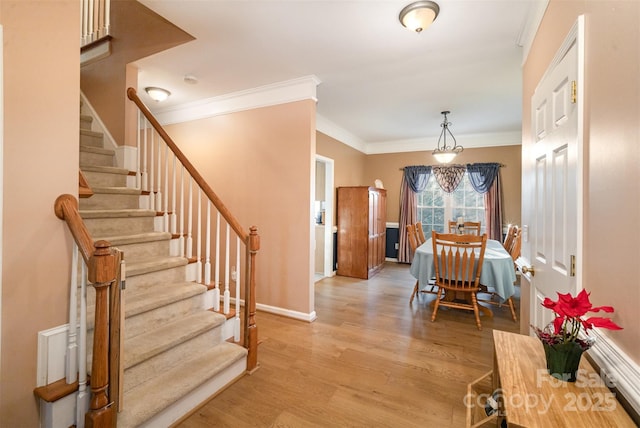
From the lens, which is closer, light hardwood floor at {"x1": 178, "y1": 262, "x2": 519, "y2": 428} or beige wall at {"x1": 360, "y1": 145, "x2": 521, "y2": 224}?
light hardwood floor at {"x1": 178, "y1": 262, "x2": 519, "y2": 428}

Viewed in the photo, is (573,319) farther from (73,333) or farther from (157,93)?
(157,93)

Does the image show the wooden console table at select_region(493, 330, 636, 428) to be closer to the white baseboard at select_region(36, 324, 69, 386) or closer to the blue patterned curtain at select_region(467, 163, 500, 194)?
the white baseboard at select_region(36, 324, 69, 386)

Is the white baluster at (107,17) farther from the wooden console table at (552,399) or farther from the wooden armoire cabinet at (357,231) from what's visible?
the wooden console table at (552,399)

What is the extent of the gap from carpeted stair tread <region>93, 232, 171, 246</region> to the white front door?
9.16 feet

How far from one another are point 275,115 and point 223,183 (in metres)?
1.13

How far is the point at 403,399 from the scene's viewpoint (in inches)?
73.9

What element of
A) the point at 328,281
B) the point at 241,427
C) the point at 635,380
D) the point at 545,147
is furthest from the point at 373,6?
the point at 328,281

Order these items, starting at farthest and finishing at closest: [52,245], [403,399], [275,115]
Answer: [275,115] < [403,399] < [52,245]

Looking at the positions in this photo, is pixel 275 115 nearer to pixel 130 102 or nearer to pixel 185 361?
pixel 130 102

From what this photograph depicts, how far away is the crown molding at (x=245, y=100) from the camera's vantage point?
10.2 feet

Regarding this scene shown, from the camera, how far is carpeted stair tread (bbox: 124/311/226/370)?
1.71 meters

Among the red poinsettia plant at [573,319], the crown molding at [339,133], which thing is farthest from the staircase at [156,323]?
the crown molding at [339,133]

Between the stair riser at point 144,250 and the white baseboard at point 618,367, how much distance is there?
2.78m

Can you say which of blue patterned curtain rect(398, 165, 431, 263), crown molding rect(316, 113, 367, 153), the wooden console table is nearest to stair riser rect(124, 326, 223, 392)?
the wooden console table
